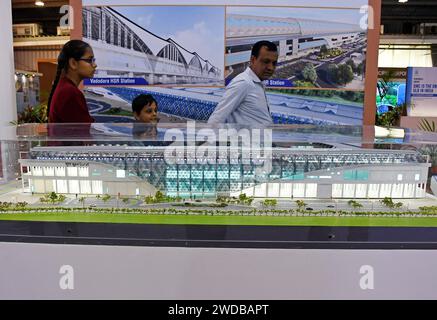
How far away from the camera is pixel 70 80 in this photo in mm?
2475

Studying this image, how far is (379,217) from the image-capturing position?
1.69 metres

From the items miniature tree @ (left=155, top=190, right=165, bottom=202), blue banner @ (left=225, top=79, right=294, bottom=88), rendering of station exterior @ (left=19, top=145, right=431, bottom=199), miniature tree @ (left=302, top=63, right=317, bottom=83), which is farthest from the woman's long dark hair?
miniature tree @ (left=302, top=63, right=317, bottom=83)

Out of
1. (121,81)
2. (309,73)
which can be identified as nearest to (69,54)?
(121,81)

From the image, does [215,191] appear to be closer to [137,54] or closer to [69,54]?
[69,54]

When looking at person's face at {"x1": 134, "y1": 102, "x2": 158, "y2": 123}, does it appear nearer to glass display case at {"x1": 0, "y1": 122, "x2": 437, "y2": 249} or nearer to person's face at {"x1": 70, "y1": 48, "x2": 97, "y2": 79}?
person's face at {"x1": 70, "y1": 48, "x2": 97, "y2": 79}

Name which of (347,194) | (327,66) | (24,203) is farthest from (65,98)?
Result: (327,66)

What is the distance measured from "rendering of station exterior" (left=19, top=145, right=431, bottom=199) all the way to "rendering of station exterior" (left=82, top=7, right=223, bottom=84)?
2.84m

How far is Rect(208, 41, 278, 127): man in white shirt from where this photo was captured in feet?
9.73

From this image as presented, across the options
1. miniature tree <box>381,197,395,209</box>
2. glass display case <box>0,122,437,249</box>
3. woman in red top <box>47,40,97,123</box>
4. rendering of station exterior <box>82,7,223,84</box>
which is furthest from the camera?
rendering of station exterior <box>82,7,223,84</box>

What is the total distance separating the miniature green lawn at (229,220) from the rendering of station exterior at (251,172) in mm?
130

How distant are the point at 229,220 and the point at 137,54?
131 inches
